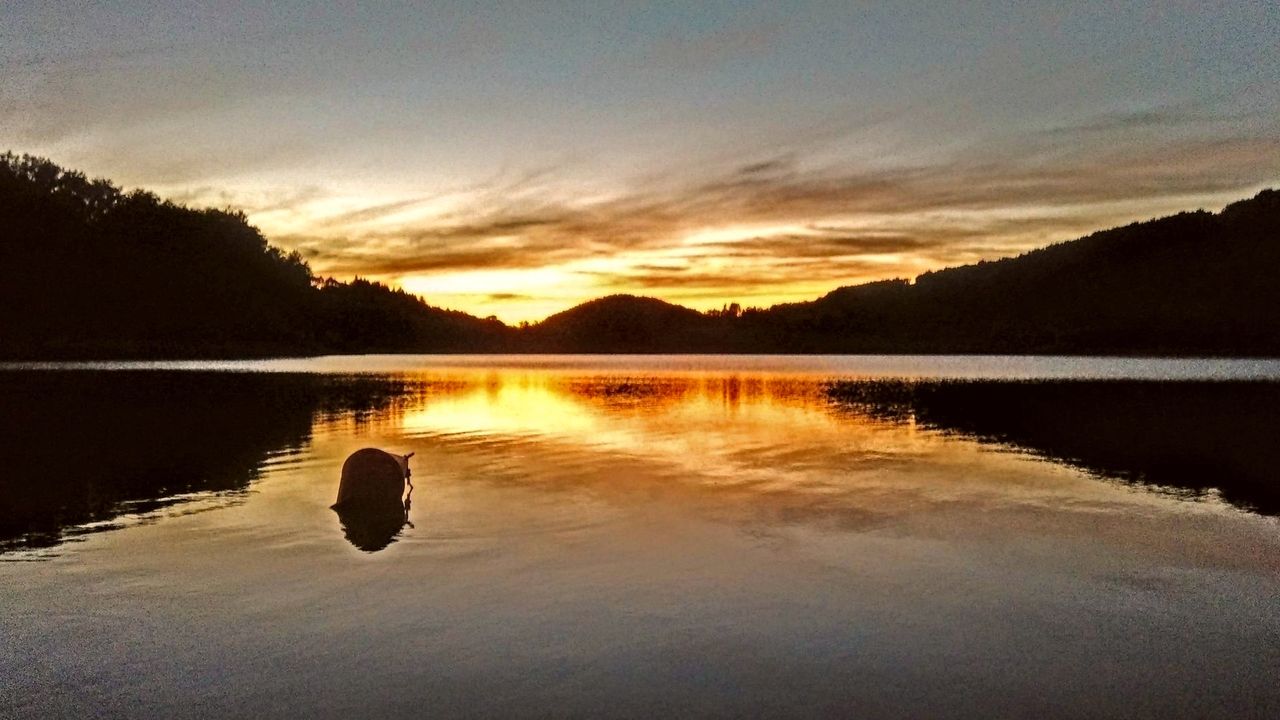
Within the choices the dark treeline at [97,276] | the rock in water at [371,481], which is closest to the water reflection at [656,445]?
the rock in water at [371,481]

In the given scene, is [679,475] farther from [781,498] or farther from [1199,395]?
[1199,395]

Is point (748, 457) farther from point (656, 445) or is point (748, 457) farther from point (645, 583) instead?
point (645, 583)

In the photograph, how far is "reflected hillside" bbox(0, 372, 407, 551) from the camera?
21344mm

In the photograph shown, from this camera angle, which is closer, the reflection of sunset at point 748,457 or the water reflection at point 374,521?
the water reflection at point 374,521

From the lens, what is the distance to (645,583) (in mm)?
14578

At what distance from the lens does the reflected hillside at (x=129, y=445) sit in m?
21.3

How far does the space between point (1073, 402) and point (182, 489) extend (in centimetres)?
6417

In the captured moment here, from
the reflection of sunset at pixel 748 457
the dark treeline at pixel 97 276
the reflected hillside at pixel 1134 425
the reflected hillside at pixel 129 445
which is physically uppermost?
the dark treeline at pixel 97 276

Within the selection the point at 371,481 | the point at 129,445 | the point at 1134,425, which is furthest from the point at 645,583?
the point at 1134,425

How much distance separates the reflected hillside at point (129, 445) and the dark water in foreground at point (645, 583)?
0.25 metres

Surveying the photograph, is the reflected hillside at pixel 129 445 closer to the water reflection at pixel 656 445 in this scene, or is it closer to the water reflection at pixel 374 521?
the water reflection at pixel 656 445

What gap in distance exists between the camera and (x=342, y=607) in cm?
1303

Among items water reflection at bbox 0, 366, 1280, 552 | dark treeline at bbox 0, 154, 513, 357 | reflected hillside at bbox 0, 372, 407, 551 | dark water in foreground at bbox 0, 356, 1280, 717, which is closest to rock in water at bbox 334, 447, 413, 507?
water reflection at bbox 0, 366, 1280, 552

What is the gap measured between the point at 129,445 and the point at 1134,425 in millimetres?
53209
